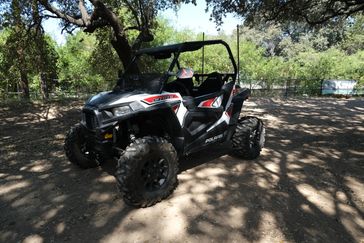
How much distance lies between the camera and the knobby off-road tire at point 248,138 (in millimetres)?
5473

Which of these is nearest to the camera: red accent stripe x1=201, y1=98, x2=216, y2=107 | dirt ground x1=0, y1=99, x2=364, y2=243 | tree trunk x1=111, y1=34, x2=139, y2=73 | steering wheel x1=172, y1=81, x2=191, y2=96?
dirt ground x1=0, y1=99, x2=364, y2=243

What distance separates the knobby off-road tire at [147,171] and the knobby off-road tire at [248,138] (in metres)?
1.68

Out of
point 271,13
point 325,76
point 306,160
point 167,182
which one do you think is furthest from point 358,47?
point 167,182

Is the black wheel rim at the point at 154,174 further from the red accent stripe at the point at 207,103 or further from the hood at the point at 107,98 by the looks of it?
the red accent stripe at the point at 207,103

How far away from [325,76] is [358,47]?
20.7 meters

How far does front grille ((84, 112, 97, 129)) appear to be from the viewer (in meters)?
4.10

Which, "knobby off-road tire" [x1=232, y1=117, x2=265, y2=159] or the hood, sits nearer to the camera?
the hood

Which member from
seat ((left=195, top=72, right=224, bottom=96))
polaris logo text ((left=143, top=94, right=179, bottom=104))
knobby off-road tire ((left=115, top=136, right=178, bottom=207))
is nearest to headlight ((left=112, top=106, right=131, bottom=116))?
polaris logo text ((left=143, top=94, right=179, bottom=104))

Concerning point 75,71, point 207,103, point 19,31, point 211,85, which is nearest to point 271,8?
point 211,85

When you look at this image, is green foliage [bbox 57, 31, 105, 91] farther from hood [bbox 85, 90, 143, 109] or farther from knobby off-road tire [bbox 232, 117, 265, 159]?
hood [bbox 85, 90, 143, 109]

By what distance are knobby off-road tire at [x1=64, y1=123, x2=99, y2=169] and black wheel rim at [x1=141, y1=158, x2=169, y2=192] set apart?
1.49m

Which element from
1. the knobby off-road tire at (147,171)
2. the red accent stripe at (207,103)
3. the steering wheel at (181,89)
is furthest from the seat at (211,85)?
the knobby off-road tire at (147,171)

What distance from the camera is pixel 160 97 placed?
4.20 meters

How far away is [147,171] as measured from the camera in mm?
4000
